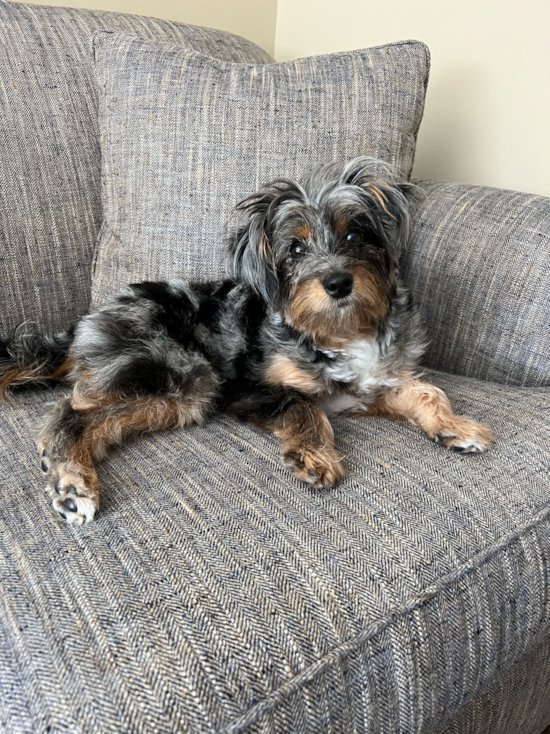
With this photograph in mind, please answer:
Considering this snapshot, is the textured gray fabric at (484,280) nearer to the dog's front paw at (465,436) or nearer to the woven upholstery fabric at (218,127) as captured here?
the woven upholstery fabric at (218,127)

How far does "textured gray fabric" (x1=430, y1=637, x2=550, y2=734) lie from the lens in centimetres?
134

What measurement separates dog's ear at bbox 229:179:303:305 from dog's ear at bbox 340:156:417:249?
0.65 feet

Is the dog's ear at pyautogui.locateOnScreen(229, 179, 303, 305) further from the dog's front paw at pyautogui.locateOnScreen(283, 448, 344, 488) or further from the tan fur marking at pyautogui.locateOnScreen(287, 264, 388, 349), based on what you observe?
the dog's front paw at pyautogui.locateOnScreen(283, 448, 344, 488)

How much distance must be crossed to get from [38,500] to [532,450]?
1.27 metres

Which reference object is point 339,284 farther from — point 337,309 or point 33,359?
point 33,359

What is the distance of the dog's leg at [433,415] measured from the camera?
1.47 metres

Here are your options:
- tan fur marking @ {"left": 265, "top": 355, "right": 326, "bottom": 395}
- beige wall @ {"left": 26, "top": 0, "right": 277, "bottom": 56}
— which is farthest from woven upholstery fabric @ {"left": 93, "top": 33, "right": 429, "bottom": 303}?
Answer: beige wall @ {"left": 26, "top": 0, "right": 277, "bottom": 56}

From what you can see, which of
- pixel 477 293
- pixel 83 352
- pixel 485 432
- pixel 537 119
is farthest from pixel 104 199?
pixel 537 119

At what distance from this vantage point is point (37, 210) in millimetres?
2127

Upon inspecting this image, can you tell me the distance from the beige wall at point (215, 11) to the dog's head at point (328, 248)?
6.57ft

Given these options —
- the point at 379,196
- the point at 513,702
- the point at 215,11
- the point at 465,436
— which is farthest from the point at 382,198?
the point at 215,11

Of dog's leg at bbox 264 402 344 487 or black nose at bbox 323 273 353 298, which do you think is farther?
black nose at bbox 323 273 353 298

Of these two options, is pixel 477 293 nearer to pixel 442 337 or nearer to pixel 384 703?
pixel 442 337

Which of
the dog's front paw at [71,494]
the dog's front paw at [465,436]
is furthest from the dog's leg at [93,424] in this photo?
the dog's front paw at [465,436]
